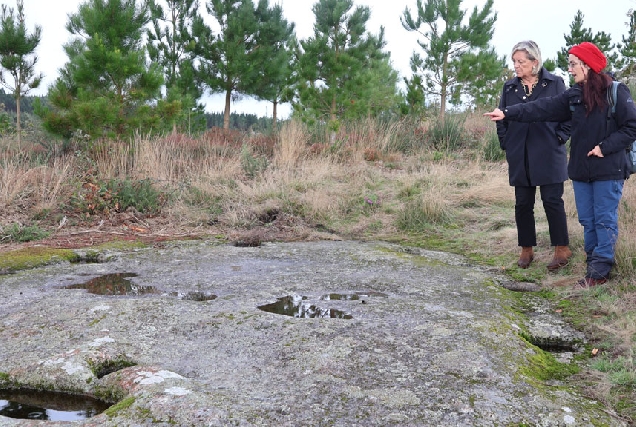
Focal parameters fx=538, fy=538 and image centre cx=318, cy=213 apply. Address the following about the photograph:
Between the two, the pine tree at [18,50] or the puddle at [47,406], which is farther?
the pine tree at [18,50]

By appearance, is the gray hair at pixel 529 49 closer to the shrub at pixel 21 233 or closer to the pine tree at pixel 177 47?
the shrub at pixel 21 233

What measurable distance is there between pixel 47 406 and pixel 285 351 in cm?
89

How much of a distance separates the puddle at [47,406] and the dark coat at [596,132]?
3134mm

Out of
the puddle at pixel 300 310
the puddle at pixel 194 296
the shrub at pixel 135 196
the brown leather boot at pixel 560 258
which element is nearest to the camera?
the puddle at pixel 300 310

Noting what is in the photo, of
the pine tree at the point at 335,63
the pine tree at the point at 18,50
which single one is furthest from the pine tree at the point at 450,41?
the pine tree at the point at 18,50

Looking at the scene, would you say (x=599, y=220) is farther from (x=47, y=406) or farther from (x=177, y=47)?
(x=177, y=47)

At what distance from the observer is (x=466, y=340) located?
2.38 m

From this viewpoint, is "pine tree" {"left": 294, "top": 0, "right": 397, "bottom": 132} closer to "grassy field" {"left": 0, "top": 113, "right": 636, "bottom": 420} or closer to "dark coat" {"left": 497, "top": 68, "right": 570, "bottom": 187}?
"grassy field" {"left": 0, "top": 113, "right": 636, "bottom": 420}

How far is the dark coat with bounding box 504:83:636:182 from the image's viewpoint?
11.0 feet

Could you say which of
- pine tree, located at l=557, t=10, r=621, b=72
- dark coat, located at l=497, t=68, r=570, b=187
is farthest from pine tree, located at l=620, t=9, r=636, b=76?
dark coat, located at l=497, t=68, r=570, b=187

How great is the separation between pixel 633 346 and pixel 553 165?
1841 millimetres

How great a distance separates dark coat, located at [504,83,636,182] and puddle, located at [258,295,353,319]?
194cm

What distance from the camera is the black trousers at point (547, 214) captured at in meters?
3.93

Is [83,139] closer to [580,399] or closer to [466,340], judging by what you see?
[466,340]
